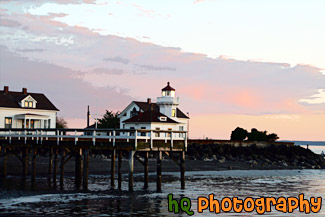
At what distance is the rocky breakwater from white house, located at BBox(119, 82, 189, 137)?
5.38 meters

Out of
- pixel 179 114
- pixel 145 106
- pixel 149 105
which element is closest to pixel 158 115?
pixel 145 106

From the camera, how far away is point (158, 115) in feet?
251

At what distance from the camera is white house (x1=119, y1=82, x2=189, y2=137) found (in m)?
75.1

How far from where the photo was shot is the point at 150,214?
26266 mm

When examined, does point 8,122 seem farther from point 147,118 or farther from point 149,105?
point 149,105

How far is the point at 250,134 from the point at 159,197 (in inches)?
2865

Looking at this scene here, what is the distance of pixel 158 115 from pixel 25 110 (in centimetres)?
1982

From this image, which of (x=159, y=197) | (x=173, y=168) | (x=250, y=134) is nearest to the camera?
(x=159, y=197)

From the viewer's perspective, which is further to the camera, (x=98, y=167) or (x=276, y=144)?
(x=276, y=144)

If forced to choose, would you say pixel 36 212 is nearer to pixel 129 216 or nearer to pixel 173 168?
pixel 129 216

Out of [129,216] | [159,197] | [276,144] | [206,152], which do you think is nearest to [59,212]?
[129,216]

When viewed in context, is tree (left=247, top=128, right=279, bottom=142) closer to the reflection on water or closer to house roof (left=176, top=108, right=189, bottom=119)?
house roof (left=176, top=108, right=189, bottom=119)

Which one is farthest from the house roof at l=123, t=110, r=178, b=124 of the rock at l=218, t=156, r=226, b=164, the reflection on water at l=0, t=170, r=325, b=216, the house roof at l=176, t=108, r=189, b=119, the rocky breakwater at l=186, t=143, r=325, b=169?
the reflection on water at l=0, t=170, r=325, b=216

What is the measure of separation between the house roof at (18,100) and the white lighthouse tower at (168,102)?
1843cm
